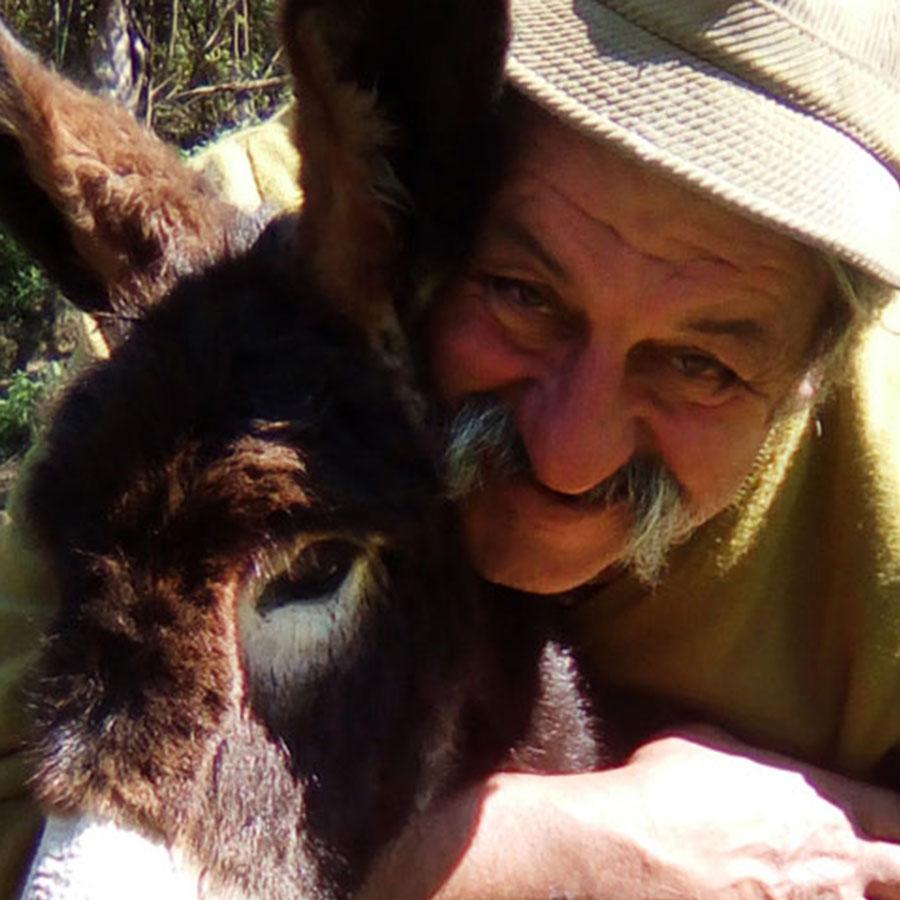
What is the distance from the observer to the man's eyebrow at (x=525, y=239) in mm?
2010

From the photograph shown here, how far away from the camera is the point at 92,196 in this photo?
2076 mm

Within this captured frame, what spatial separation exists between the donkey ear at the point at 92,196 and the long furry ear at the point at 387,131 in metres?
0.23

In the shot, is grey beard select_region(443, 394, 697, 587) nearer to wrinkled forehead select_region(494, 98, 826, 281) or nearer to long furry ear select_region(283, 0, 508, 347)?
long furry ear select_region(283, 0, 508, 347)

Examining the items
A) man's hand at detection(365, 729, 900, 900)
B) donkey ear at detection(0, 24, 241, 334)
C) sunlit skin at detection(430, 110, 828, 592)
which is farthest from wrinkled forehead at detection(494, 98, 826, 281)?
man's hand at detection(365, 729, 900, 900)

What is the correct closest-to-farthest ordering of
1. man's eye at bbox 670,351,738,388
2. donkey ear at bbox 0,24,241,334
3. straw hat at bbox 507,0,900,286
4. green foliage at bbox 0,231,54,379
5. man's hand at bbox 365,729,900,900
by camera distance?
straw hat at bbox 507,0,900,286 < donkey ear at bbox 0,24,241,334 < man's eye at bbox 670,351,738,388 < man's hand at bbox 365,729,900,900 < green foliage at bbox 0,231,54,379

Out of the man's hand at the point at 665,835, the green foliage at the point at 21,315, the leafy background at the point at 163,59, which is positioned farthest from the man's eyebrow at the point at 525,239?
the green foliage at the point at 21,315

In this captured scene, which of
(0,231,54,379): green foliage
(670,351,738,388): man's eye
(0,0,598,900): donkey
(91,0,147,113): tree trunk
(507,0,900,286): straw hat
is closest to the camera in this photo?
(0,0,598,900): donkey

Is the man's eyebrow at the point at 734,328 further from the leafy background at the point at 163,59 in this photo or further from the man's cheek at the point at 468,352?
the leafy background at the point at 163,59

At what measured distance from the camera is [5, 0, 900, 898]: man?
1.96 m

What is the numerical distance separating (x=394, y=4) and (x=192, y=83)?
7.45m

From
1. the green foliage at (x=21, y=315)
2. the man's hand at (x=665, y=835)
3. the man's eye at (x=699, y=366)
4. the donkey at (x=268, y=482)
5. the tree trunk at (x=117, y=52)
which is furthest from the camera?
the green foliage at (x=21, y=315)

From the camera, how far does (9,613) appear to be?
7.66 ft

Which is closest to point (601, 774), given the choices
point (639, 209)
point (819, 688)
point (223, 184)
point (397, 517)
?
point (819, 688)

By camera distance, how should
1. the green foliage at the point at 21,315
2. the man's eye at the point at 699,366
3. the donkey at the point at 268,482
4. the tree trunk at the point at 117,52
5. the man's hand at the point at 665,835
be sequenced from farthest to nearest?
the green foliage at the point at 21,315 < the tree trunk at the point at 117,52 < the man's hand at the point at 665,835 < the man's eye at the point at 699,366 < the donkey at the point at 268,482
